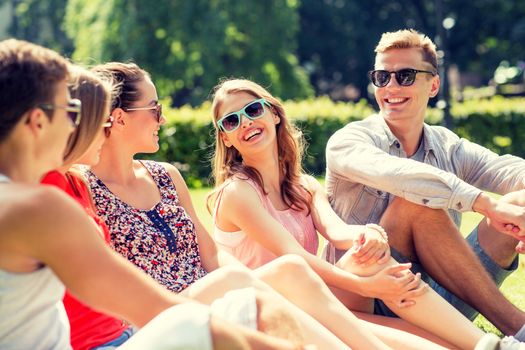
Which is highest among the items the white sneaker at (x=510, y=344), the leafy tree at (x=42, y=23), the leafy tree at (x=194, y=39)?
the white sneaker at (x=510, y=344)

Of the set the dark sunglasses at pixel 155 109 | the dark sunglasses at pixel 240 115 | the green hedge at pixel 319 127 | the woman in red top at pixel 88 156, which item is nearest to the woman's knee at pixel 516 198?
the dark sunglasses at pixel 240 115

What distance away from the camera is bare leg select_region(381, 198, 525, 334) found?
183 inches

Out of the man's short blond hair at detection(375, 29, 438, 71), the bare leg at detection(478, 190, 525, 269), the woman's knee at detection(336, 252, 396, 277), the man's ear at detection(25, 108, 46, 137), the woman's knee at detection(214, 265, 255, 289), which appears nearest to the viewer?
the man's ear at detection(25, 108, 46, 137)

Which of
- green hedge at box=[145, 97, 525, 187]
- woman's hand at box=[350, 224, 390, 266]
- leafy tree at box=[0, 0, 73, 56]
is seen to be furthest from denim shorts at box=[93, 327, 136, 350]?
leafy tree at box=[0, 0, 73, 56]

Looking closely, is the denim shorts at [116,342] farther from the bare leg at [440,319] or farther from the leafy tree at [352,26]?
the leafy tree at [352,26]

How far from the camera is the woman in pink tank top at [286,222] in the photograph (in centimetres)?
439

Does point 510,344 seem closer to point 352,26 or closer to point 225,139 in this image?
point 225,139

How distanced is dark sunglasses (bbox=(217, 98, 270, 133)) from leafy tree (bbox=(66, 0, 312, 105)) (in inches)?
1089

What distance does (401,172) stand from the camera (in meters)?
4.75

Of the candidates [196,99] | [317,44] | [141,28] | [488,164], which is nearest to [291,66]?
[196,99]

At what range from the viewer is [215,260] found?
444 centimetres

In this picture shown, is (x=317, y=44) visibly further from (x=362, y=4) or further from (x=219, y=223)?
(x=219, y=223)

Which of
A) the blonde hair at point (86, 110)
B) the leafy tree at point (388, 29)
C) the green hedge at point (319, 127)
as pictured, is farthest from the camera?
the leafy tree at point (388, 29)

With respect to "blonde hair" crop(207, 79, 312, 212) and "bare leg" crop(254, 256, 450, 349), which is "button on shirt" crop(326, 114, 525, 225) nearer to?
"blonde hair" crop(207, 79, 312, 212)
